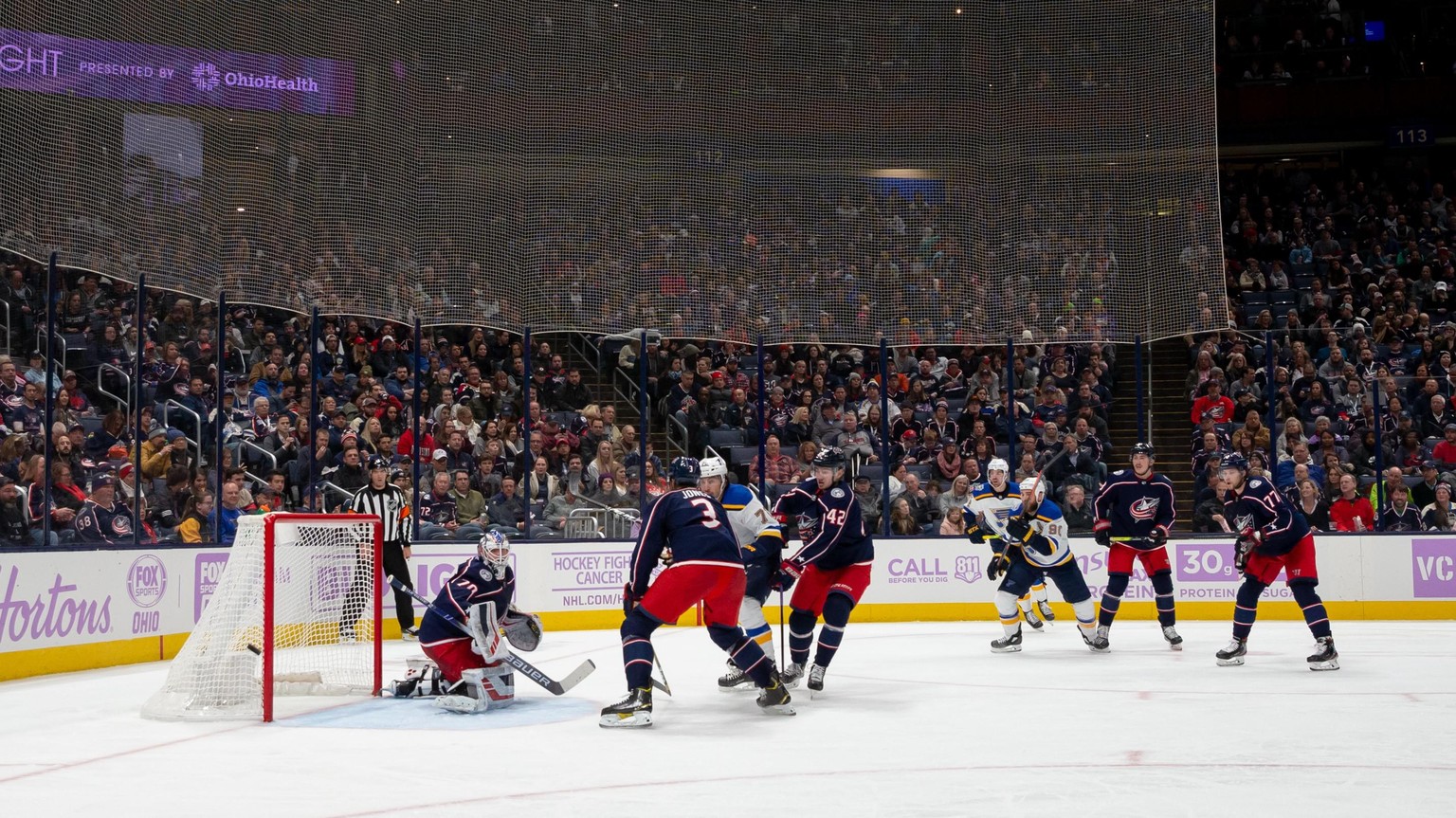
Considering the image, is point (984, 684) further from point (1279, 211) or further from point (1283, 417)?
point (1279, 211)

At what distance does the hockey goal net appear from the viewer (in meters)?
6.84

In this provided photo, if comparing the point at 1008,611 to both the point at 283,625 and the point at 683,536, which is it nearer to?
the point at 683,536

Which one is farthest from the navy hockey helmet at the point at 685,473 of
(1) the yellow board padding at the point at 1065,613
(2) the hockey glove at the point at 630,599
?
(1) the yellow board padding at the point at 1065,613

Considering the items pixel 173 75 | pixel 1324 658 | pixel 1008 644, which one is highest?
pixel 173 75

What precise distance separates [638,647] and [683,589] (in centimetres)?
34

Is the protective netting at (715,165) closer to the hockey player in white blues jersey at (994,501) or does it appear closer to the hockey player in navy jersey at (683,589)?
the hockey player in white blues jersey at (994,501)

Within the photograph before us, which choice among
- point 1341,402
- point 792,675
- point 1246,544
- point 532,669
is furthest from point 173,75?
point 1341,402

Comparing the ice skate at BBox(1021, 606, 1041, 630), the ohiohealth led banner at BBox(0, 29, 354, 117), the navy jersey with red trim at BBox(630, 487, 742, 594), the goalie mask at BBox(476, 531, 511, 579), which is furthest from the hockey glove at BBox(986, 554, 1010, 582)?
the ohiohealth led banner at BBox(0, 29, 354, 117)

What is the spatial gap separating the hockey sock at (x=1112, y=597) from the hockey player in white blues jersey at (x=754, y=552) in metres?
3.29

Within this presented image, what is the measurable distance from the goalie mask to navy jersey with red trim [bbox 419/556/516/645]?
22mm

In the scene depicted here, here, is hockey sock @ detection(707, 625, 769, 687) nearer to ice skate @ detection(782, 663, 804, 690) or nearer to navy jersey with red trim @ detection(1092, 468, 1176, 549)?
ice skate @ detection(782, 663, 804, 690)

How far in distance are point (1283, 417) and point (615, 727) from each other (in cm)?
902

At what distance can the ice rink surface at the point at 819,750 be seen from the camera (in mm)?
4691

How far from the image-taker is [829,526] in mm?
7840
